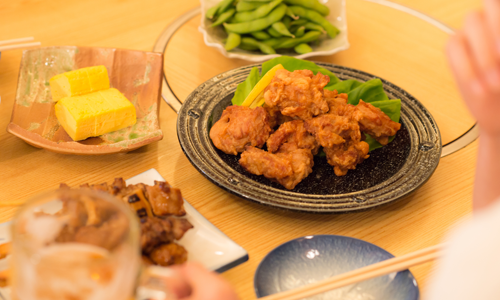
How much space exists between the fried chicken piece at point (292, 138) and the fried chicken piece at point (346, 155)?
0.19ft

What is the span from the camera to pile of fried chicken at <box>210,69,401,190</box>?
158 centimetres

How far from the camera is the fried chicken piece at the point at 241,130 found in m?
1.61

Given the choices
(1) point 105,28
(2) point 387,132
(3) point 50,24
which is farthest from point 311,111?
(3) point 50,24

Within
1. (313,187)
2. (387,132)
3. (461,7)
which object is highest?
(461,7)

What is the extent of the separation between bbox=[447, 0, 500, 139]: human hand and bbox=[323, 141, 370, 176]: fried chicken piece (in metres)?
0.74

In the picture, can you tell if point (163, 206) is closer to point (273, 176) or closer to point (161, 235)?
point (161, 235)

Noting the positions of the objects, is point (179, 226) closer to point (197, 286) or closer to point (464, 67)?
point (197, 286)

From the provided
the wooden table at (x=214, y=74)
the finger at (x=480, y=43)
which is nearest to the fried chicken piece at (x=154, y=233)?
the wooden table at (x=214, y=74)

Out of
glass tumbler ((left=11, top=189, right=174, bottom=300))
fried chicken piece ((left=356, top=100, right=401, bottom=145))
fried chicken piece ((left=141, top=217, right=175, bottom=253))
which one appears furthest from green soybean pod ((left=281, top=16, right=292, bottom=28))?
glass tumbler ((left=11, top=189, right=174, bottom=300))

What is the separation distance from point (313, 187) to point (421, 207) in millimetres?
403

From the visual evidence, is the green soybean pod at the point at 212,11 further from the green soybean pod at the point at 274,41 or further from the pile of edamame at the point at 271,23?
the green soybean pod at the point at 274,41

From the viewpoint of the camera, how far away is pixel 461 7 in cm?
320

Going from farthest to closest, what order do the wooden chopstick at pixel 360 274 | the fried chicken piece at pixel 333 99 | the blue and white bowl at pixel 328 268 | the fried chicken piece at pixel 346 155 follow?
the fried chicken piece at pixel 333 99
the fried chicken piece at pixel 346 155
the blue and white bowl at pixel 328 268
the wooden chopstick at pixel 360 274

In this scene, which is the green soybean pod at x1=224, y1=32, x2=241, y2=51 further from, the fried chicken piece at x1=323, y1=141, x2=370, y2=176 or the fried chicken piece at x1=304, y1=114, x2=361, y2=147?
the fried chicken piece at x1=323, y1=141, x2=370, y2=176
